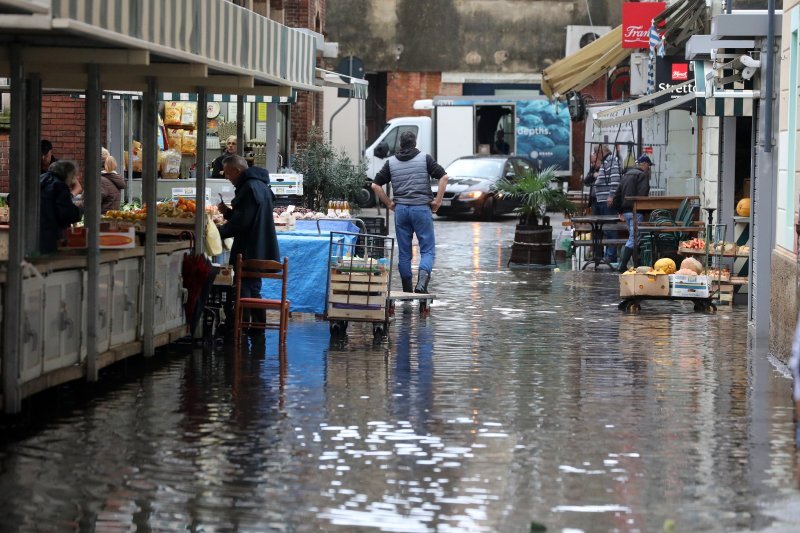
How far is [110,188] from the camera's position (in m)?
18.6

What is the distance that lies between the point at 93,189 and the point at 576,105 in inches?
808

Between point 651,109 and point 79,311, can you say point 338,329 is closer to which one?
point 79,311

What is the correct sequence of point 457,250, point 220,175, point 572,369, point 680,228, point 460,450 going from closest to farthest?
point 460,450, point 572,369, point 680,228, point 220,175, point 457,250

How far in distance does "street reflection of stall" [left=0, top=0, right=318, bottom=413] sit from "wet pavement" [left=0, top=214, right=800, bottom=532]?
0.35 meters

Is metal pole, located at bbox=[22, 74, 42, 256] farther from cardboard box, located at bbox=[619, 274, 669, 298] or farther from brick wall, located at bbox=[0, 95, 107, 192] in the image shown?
brick wall, located at bbox=[0, 95, 107, 192]

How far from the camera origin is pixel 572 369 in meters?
12.9

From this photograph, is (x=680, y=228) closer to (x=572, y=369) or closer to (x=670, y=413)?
(x=572, y=369)

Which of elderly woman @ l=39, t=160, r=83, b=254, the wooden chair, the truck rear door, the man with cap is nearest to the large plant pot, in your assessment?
the man with cap

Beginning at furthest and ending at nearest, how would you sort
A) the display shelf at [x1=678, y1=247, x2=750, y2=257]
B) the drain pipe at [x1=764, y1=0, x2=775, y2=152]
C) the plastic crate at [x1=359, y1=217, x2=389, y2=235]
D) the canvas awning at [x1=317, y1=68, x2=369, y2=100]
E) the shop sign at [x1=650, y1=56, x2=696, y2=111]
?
the shop sign at [x1=650, y1=56, x2=696, y2=111] < the canvas awning at [x1=317, y1=68, x2=369, y2=100] < the plastic crate at [x1=359, y1=217, x2=389, y2=235] < the display shelf at [x1=678, y1=247, x2=750, y2=257] < the drain pipe at [x1=764, y1=0, x2=775, y2=152]

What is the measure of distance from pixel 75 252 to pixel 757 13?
293 inches

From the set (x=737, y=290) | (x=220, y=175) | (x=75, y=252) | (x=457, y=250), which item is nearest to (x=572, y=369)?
(x=75, y=252)

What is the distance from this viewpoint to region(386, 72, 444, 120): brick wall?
5081 cm

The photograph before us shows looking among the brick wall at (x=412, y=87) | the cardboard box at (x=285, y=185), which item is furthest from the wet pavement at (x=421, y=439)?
the brick wall at (x=412, y=87)

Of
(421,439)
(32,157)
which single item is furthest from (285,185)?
(421,439)
